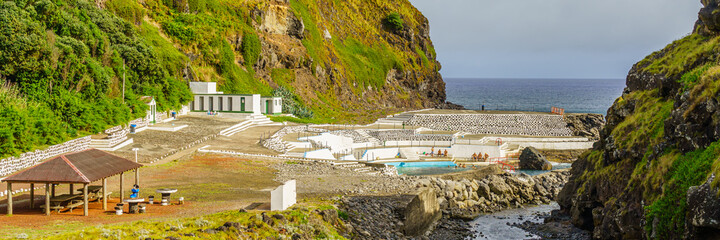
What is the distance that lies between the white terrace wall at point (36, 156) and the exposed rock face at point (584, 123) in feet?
158

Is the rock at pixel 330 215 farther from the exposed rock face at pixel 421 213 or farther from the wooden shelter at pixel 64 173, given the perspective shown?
the wooden shelter at pixel 64 173

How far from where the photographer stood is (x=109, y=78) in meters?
46.1

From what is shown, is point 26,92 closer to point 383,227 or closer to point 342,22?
point 383,227

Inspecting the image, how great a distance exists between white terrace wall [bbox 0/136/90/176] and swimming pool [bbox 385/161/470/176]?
19.6 metres

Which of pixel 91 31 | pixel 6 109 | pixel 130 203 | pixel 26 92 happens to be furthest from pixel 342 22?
pixel 130 203

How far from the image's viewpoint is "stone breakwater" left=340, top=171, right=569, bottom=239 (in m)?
24.3

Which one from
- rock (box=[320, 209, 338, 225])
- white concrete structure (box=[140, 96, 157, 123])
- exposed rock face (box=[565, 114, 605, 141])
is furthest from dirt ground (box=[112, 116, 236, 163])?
exposed rock face (box=[565, 114, 605, 141])

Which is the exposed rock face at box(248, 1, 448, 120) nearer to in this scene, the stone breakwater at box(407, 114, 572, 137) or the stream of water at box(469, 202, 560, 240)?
the stone breakwater at box(407, 114, 572, 137)

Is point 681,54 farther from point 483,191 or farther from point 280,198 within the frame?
point 280,198

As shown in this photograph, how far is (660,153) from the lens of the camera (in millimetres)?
22500

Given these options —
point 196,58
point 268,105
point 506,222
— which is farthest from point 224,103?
point 506,222

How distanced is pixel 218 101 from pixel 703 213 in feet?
171

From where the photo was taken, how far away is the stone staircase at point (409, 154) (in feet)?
161

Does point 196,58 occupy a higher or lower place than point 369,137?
higher
